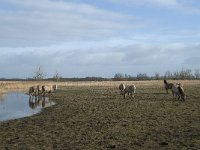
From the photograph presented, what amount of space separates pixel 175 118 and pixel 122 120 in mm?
3030

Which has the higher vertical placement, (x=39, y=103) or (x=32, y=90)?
(x=32, y=90)

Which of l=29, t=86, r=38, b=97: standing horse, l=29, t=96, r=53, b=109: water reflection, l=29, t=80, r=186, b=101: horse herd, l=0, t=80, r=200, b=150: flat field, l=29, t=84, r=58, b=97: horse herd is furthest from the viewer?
l=29, t=84, r=58, b=97: horse herd

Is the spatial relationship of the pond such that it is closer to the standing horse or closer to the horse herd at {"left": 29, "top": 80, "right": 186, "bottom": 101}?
the horse herd at {"left": 29, "top": 80, "right": 186, "bottom": 101}

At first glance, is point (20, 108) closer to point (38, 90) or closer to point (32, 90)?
point (32, 90)

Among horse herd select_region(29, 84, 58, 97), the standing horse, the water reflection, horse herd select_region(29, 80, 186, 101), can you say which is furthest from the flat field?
horse herd select_region(29, 84, 58, 97)

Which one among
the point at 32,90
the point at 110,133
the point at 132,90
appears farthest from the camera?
the point at 32,90

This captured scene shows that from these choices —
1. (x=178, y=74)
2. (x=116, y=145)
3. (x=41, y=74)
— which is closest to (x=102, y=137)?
(x=116, y=145)

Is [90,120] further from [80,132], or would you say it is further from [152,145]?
[152,145]

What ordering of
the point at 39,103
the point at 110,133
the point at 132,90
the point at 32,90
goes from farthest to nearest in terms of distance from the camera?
the point at 32,90, the point at 132,90, the point at 39,103, the point at 110,133

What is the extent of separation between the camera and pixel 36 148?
14.6 meters

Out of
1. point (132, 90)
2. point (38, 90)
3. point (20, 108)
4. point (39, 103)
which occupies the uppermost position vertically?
point (132, 90)

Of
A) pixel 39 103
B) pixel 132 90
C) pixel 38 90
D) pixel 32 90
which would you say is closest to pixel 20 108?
pixel 39 103

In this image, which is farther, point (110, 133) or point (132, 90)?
point (132, 90)

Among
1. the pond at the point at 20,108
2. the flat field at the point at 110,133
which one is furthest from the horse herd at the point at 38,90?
the flat field at the point at 110,133
